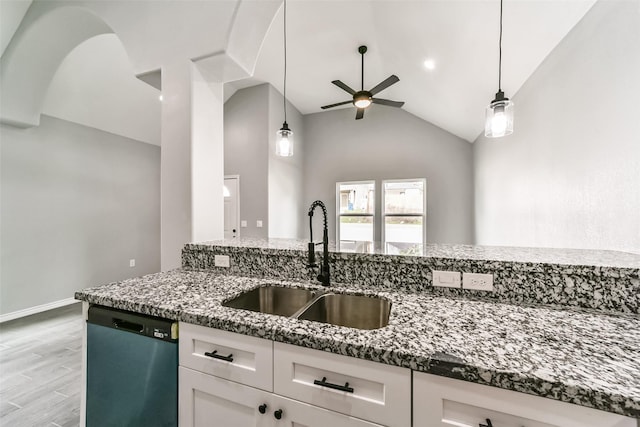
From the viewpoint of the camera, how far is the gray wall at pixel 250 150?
186 inches

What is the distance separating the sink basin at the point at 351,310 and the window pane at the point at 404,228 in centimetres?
429

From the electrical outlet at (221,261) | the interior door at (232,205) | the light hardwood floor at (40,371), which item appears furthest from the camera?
the interior door at (232,205)

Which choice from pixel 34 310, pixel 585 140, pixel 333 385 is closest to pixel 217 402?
pixel 333 385

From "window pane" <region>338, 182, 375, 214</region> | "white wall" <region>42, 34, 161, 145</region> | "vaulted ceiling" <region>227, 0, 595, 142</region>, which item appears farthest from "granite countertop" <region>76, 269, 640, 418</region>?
"window pane" <region>338, 182, 375, 214</region>

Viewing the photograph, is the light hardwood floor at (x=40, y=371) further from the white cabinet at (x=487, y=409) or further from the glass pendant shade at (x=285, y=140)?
the glass pendant shade at (x=285, y=140)

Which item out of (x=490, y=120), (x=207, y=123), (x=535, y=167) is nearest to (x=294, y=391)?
(x=207, y=123)

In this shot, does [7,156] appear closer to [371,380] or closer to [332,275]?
[332,275]

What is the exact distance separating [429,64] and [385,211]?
2.93 meters

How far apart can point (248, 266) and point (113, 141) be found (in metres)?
4.17

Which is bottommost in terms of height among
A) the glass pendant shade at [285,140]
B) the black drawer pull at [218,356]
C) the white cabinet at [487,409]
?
the black drawer pull at [218,356]

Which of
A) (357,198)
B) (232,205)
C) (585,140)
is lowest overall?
(232,205)

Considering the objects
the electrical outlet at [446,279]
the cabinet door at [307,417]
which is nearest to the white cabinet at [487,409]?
the cabinet door at [307,417]

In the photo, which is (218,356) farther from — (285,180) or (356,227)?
(356,227)

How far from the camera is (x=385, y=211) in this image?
5.44 meters
